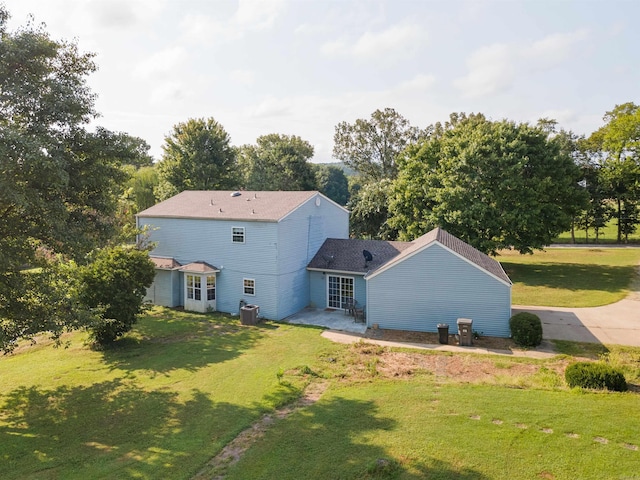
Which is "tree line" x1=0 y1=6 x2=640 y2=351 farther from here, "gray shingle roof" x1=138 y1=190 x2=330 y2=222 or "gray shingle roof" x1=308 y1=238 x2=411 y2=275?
"gray shingle roof" x1=308 y1=238 x2=411 y2=275

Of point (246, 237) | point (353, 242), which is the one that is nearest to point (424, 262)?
point (353, 242)

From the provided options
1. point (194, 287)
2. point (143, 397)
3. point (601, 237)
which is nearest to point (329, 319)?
point (194, 287)

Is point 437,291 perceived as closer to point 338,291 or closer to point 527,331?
point 527,331

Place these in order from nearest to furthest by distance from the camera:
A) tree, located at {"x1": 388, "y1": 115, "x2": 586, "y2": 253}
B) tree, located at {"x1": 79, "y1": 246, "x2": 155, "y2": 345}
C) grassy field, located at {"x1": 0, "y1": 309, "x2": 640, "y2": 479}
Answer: grassy field, located at {"x1": 0, "y1": 309, "x2": 640, "y2": 479}
tree, located at {"x1": 79, "y1": 246, "x2": 155, "y2": 345}
tree, located at {"x1": 388, "y1": 115, "x2": 586, "y2": 253}

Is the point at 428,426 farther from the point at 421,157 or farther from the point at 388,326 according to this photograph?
the point at 421,157

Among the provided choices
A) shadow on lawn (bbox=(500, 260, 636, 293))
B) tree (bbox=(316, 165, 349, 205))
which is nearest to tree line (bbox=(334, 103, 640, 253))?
shadow on lawn (bbox=(500, 260, 636, 293))
